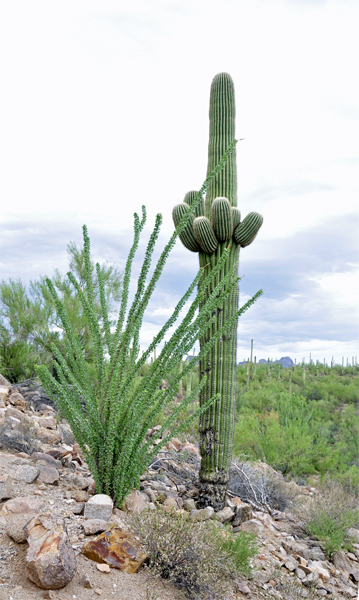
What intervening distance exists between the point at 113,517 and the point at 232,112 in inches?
219

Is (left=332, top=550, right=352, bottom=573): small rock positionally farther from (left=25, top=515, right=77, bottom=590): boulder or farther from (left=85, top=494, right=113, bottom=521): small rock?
(left=25, top=515, right=77, bottom=590): boulder

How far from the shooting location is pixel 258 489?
21.2ft

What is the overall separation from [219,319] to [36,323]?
7.59 metres

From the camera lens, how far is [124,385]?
4.20 meters

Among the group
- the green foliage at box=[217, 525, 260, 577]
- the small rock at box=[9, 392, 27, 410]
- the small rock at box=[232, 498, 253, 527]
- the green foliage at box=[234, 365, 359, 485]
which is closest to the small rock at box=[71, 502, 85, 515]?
the green foliage at box=[217, 525, 260, 577]

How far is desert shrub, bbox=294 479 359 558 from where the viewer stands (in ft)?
17.5

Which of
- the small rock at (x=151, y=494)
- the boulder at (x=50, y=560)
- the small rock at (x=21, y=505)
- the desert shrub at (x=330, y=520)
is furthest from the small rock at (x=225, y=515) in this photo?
the boulder at (x=50, y=560)

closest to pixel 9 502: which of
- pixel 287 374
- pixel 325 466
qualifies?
pixel 325 466

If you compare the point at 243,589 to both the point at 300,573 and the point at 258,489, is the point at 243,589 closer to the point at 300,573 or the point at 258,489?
the point at 300,573

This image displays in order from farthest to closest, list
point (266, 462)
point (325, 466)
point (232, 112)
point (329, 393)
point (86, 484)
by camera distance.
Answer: point (329, 393) → point (325, 466) → point (266, 462) → point (232, 112) → point (86, 484)

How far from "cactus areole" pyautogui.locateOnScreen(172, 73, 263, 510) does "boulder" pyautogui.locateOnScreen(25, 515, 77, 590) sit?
2974 millimetres

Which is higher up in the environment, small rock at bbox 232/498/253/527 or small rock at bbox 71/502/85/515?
small rock at bbox 71/502/85/515

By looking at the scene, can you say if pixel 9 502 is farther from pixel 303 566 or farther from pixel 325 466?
pixel 325 466

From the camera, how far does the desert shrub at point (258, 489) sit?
20.7ft
